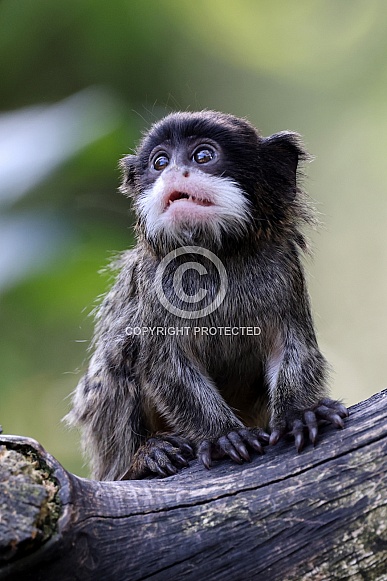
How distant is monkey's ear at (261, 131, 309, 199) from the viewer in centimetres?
439

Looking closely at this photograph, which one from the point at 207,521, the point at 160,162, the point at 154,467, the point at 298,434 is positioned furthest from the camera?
the point at 160,162

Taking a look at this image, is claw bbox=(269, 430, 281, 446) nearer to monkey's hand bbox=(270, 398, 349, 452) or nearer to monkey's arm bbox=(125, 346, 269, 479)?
monkey's hand bbox=(270, 398, 349, 452)

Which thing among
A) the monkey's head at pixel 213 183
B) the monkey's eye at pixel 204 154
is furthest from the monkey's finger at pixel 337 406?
the monkey's eye at pixel 204 154

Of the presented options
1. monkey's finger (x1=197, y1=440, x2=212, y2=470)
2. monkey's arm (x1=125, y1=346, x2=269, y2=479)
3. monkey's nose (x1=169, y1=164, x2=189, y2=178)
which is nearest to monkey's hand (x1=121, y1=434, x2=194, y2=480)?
monkey's arm (x1=125, y1=346, x2=269, y2=479)

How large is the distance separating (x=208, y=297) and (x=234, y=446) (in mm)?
1022

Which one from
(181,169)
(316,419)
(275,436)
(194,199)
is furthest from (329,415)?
(181,169)

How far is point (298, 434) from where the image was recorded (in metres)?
3.41

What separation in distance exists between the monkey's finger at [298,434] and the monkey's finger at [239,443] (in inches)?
9.6

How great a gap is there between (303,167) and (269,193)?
0.60 m

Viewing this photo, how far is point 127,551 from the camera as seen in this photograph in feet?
9.18

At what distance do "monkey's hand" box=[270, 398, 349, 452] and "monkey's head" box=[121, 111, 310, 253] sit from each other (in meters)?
1.07

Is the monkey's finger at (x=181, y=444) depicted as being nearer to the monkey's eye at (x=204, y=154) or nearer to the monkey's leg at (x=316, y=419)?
the monkey's leg at (x=316, y=419)

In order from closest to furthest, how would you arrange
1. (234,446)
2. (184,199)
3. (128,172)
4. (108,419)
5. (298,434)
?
1. (298,434)
2. (234,446)
3. (184,199)
4. (128,172)
5. (108,419)

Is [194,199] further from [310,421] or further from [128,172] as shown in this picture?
[310,421]
